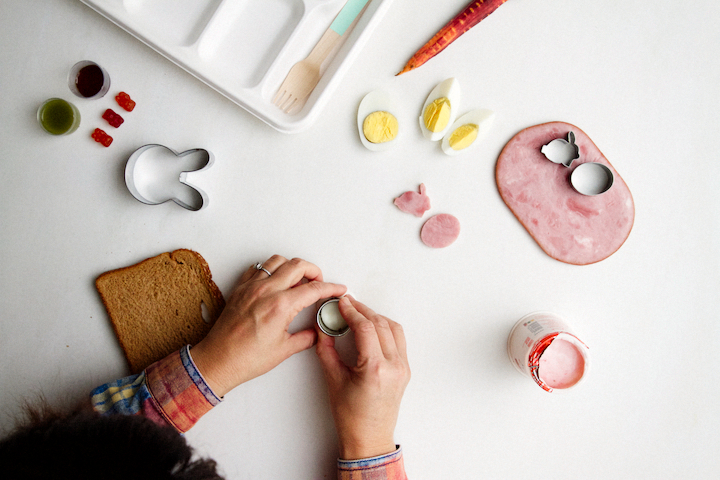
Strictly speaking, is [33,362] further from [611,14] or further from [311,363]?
[611,14]

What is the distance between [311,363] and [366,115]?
2.80ft

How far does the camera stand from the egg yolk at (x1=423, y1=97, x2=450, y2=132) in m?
1.24

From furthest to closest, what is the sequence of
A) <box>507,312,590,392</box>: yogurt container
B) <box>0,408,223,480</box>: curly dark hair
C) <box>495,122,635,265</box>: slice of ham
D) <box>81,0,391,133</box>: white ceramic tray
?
<box>495,122,635,265</box>: slice of ham < <box>81,0,391,133</box>: white ceramic tray < <box>507,312,590,392</box>: yogurt container < <box>0,408,223,480</box>: curly dark hair

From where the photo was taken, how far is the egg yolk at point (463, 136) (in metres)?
1.25

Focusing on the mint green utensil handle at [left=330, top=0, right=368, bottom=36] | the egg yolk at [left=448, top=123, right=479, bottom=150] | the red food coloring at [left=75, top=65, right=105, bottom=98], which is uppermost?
the mint green utensil handle at [left=330, top=0, right=368, bottom=36]

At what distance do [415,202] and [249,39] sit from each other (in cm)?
74

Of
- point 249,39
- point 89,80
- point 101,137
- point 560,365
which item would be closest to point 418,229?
point 560,365

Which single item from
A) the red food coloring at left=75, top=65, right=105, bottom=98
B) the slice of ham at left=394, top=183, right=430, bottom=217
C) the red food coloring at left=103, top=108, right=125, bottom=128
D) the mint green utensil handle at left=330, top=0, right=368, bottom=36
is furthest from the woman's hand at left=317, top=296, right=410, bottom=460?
the red food coloring at left=75, top=65, right=105, bottom=98

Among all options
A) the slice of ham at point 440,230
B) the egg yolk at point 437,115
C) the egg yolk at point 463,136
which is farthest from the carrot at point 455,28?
the slice of ham at point 440,230

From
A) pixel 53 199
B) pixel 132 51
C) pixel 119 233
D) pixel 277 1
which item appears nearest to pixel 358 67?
pixel 277 1

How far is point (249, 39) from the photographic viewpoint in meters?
1.24

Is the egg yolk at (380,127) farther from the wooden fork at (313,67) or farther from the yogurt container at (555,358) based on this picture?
the yogurt container at (555,358)

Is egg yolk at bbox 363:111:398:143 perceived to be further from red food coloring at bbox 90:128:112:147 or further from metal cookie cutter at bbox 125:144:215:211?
red food coloring at bbox 90:128:112:147

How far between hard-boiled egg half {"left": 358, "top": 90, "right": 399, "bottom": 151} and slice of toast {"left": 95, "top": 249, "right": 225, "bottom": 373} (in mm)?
704
